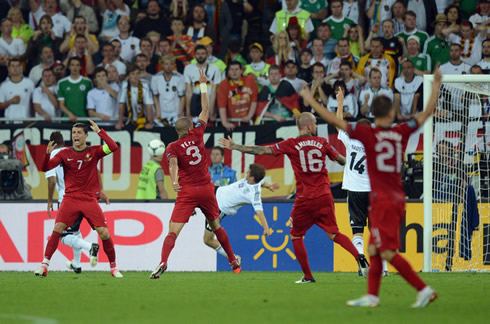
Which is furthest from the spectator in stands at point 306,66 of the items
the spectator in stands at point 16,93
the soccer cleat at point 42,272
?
the soccer cleat at point 42,272

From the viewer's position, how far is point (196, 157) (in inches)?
505

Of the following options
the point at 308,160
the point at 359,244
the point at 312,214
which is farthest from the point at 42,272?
the point at 359,244

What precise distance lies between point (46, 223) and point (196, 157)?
15.7 ft

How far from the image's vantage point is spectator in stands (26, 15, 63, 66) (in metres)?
20.4

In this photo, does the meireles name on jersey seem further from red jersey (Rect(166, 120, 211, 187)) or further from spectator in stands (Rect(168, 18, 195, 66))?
spectator in stands (Rect(168, 18, 195, 66))

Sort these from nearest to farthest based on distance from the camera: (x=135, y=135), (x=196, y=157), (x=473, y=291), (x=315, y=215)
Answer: (x=473, y=291) → (x=315, y=215) → (x=196, y=157) → (x=135, y=135)

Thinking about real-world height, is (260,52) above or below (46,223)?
above

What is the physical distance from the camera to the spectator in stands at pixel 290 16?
65.6 ft

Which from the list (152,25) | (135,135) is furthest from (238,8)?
(135,135)

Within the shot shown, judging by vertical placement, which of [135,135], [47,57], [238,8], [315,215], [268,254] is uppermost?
[238,8]

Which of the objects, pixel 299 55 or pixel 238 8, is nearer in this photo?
pixel 299 55

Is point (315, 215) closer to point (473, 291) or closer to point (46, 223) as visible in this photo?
point (473, 291)

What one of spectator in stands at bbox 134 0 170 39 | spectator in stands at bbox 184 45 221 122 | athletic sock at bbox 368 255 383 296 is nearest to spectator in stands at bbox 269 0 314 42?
spectator in stands at bbox 184 45 221 122

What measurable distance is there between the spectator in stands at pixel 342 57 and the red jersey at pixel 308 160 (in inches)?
286
